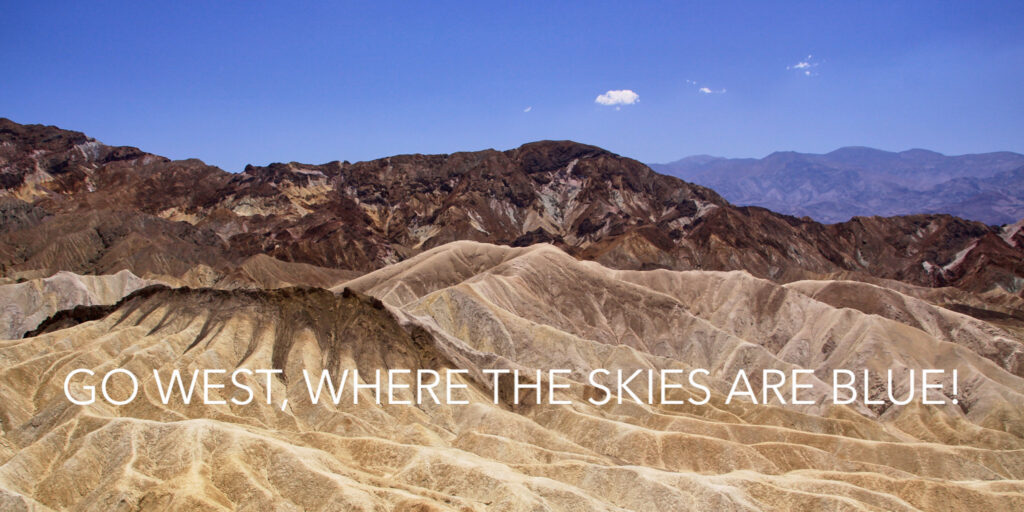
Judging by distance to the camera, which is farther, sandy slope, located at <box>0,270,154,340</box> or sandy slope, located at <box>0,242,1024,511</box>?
sandy slope, located at <box>0,270,154,340</box>

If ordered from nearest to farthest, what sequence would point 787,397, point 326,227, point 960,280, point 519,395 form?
point 519,395 → point 787,397 → point 960,280 → point 326,227

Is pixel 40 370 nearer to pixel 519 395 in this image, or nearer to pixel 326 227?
pixel 519 395

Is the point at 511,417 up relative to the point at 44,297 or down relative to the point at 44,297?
down

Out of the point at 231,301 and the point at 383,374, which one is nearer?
the point at 383,374

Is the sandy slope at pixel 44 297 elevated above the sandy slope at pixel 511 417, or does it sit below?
above

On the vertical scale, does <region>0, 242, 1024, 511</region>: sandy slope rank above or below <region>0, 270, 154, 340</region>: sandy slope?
below

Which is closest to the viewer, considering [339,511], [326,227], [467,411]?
[339,511]

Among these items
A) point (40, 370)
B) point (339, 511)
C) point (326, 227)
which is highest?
point (326, 227)

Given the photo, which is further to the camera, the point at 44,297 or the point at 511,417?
the point at 44,297

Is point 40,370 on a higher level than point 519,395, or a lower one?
higher

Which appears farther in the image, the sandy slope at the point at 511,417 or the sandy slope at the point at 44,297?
the sandy slope at the point at 44,297

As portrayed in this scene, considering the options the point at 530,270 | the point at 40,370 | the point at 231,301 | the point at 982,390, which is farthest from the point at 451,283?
the point at 982,390
